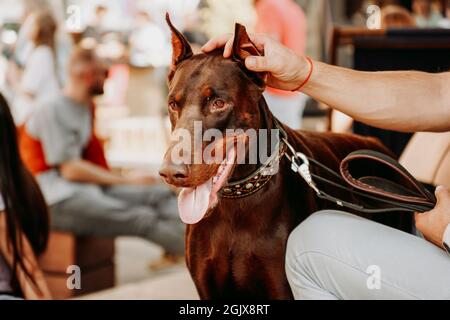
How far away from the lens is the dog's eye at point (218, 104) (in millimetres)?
1554

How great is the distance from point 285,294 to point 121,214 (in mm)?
2113

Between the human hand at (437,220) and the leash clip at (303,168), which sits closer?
the human hand at (437,220)

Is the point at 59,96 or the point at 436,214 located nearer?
the point at 436,214

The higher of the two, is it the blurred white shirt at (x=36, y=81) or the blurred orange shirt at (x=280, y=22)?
the blurred orange shirt at (x=280, y=22)

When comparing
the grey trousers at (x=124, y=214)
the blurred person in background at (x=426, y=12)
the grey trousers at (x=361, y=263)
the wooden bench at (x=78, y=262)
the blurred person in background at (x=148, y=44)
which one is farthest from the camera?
the blurred person in background at (x=426, y=12)

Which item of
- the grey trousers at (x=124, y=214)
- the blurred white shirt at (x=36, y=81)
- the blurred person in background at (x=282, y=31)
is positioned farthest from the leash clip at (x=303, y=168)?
the blurred white shirt at (x=36, y=81)

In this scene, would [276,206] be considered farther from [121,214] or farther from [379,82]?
[121,214]

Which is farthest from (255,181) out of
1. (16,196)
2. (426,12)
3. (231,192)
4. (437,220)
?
(426,12)

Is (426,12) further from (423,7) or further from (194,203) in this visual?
(194,203)

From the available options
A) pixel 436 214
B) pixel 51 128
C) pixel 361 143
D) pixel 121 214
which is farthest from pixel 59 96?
pixel 436 214

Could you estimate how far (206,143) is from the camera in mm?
1500

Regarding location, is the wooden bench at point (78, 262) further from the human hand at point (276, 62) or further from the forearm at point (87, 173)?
the human hand at point (276, 62)

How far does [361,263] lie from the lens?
4.61ft

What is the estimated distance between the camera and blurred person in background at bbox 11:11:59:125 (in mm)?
3812
